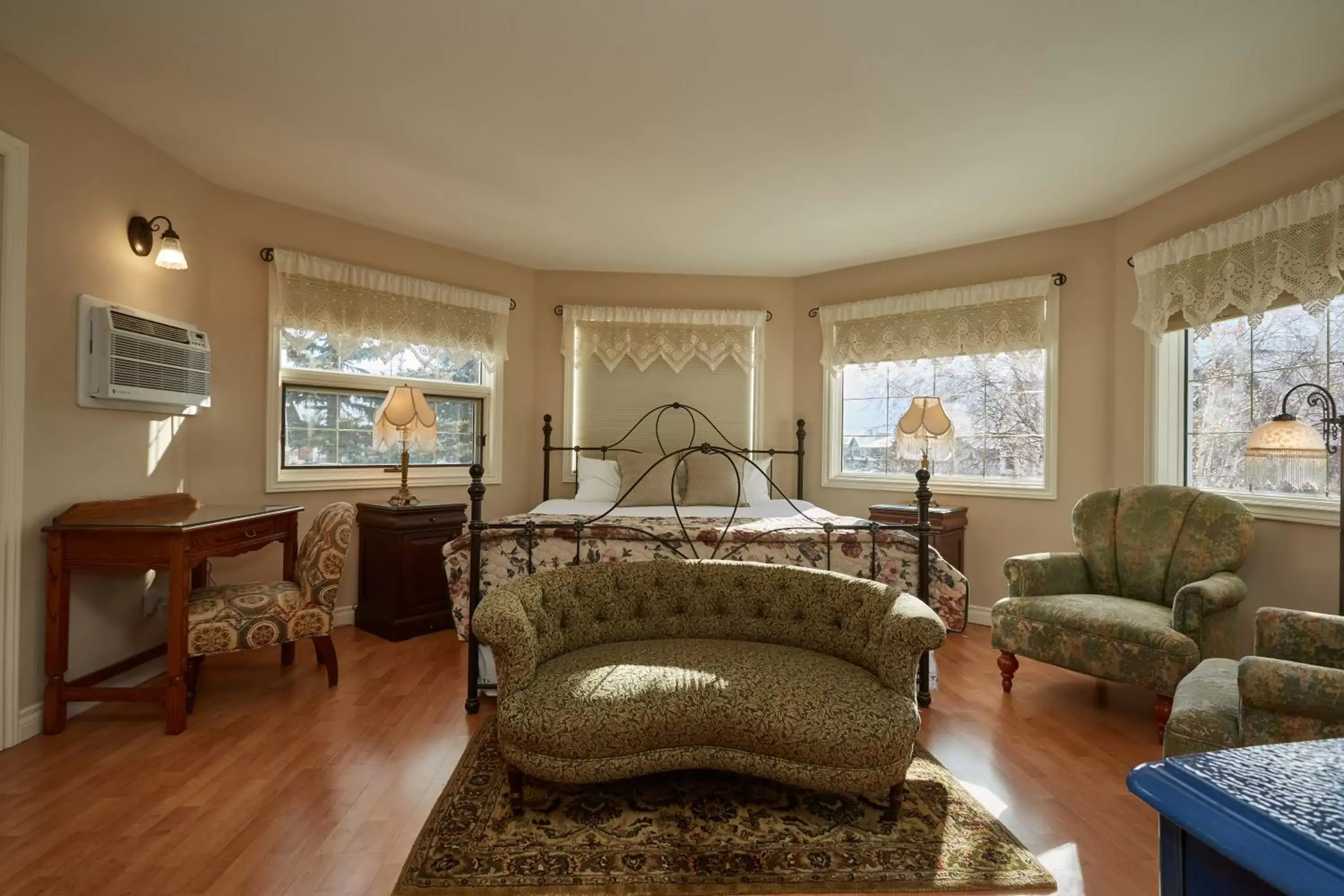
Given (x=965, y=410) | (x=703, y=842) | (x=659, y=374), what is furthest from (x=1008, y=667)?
(x=659, y=374)

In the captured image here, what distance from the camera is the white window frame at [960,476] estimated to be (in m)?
4.06

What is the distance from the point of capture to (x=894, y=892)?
1.63 metres

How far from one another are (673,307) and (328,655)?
11.3 ft

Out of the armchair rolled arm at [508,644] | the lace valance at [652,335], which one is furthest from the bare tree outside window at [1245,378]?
the armchair rolled arm at [508,644]

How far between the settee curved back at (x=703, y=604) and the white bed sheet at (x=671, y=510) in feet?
3.75

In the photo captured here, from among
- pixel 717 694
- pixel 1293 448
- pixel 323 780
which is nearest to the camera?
pixel 717 694

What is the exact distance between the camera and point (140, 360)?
9.41 ft

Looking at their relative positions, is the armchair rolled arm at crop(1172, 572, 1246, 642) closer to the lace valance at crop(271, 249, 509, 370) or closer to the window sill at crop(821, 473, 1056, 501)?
the window sill at crop(821, 473, 1056, 501)

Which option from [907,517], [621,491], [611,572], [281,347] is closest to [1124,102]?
[907,517]

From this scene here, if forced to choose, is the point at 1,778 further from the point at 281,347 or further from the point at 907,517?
the point at 907,517

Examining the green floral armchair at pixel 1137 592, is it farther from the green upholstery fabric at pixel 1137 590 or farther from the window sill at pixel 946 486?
the window sill at pixel 946 486

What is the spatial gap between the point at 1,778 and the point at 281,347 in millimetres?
2447

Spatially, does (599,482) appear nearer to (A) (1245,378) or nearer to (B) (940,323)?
(B) (940,323)

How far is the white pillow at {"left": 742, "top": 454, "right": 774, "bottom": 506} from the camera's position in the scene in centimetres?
445
